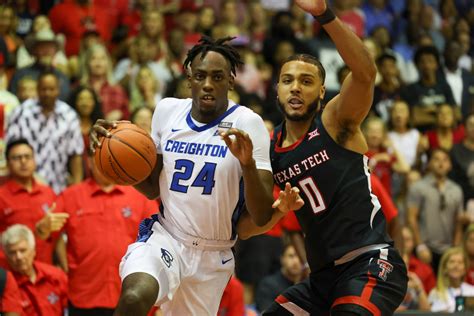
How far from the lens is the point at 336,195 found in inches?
256

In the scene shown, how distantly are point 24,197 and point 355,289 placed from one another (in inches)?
173

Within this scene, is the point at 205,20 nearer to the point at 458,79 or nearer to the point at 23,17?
the point at 23,17

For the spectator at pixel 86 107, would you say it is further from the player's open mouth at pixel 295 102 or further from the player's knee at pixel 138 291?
the player's knee at pixel 138 291

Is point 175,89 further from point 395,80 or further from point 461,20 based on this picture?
point 461,20

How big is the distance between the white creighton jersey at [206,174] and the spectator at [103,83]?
5493 mm

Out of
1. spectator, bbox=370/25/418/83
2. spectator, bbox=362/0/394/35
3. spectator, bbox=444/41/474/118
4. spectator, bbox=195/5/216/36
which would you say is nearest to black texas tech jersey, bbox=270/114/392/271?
spectator, bbox=444/41/474/118

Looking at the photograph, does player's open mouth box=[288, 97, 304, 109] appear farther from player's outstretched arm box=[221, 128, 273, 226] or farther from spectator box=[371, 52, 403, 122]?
spectator box=[371, 52, 403, 122]

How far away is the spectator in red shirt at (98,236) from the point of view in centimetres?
926

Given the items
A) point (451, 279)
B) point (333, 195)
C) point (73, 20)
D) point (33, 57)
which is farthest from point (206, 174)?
point (73, 20)

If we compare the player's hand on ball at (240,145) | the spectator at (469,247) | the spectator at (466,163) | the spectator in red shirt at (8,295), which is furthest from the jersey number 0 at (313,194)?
the spectator at (466,163)

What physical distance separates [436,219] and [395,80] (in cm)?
289

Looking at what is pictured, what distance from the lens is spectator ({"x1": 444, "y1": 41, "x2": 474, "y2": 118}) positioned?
574 inches

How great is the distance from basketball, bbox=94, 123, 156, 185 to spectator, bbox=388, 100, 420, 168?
22.1 feet

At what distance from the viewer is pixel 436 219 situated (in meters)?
12.1
